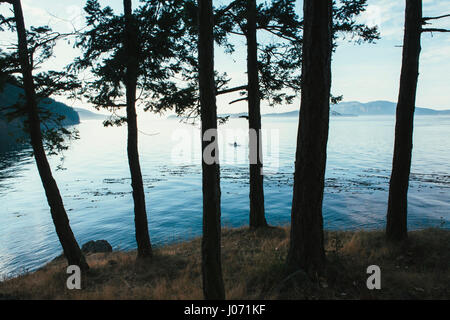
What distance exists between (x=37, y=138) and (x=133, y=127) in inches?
113

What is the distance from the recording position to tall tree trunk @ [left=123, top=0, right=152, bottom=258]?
8.23 meters

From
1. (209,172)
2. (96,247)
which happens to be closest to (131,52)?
(209,172)

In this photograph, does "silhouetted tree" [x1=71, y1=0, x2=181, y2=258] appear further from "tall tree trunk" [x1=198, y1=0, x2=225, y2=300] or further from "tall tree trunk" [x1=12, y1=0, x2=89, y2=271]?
"tall tree trunk" [x1=198, y1=0, x2=225, y2=300]

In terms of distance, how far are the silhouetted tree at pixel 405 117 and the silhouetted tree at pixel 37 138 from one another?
1035 cm

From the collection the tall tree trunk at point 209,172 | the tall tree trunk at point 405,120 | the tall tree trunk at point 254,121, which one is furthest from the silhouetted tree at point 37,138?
the tall tree trunk at point 405,120

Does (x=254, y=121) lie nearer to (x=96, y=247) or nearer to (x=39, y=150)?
(x=39, y=150)

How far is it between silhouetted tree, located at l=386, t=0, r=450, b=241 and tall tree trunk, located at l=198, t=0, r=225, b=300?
5.96 metres

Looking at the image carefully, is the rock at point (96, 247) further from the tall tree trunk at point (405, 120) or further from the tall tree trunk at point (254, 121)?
the tall tree trunk at point (405, 120)

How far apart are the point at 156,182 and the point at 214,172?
3161cm

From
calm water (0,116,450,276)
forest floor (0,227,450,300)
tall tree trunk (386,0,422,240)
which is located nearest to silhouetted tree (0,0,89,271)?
forest floor (0,227,450,300)

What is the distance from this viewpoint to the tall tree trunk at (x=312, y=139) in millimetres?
5332

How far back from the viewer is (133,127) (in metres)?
9.05

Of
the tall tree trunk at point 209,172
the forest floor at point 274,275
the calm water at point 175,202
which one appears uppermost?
the tall tree trunk at point 209,172

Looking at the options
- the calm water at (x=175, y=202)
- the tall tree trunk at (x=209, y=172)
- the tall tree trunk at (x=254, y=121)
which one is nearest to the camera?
the tall tree trunk at (x=209, y=172)
